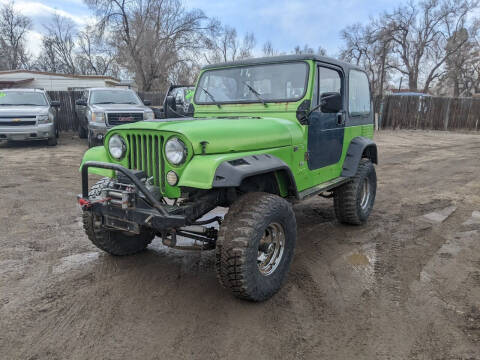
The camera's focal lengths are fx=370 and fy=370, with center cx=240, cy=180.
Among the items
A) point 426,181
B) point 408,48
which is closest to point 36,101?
point 426,181

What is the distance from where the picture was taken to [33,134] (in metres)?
11.3

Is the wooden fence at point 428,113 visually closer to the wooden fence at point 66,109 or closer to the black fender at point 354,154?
the wooden fence at point 66,109

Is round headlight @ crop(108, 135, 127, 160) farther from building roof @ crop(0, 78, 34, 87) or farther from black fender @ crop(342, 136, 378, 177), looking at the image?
building roof @ crop(0, 78, 34, 87)

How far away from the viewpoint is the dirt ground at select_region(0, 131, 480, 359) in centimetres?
252

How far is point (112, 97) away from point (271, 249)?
1067cm

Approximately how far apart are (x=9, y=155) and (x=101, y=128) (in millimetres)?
2584

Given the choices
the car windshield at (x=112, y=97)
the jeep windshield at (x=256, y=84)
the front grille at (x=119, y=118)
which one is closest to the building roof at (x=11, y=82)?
the car windshield at (x=112, y=97)

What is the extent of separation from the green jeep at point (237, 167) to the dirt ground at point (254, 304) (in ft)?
1.01

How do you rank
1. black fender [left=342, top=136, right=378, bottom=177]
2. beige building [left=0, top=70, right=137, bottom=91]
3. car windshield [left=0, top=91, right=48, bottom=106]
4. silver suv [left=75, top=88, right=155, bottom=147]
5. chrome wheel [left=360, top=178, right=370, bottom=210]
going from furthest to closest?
beige building [left=0, top=70, right=137, bottom=91] → car windshield [left=0, top=91, right=48, bottom=106] → silver suv [left=75, top=88, right=155, bottom=147] → chrome wheel [left=360, top=178, right=370, bottom=210] → black fender [left=342, top=136, right=378, bottom=177]

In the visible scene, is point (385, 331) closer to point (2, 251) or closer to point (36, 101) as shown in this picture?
point (2, 251)

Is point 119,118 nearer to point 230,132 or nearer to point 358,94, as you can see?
point 358,94

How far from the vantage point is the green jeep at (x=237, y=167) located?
2770mm

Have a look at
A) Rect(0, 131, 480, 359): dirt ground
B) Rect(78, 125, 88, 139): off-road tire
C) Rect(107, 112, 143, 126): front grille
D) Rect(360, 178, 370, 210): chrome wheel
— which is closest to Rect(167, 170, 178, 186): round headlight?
Rect(0, 131, 480, 359): dirt ground

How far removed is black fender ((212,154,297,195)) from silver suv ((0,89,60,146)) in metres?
10.4
